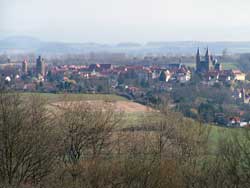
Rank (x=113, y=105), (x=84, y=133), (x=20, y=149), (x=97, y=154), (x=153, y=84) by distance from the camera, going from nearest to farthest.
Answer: (x=20, y=149) < (x=97, y=154) < (x=84, y=133) < (x=113, y=105) < (x=153, y=84)

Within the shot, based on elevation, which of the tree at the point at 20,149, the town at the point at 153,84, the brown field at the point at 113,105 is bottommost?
the town at the point at 153,84

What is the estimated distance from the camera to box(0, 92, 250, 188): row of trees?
28.5 feet

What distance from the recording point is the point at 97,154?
11.9 m

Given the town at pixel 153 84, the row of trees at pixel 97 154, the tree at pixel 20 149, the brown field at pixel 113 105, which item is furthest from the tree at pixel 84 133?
the town at pixel 153 84

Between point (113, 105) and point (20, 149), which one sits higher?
point (20, 149)

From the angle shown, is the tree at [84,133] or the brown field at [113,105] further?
the brown field at [113,105]

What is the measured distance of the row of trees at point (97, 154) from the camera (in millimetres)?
8672

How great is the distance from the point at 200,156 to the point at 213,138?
381cm

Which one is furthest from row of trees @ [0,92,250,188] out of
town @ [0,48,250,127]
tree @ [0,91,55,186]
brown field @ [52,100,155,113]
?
town @ [0,48,250,127]

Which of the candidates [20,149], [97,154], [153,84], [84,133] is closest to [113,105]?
[84,133]

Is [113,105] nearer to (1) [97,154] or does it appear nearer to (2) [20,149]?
(1) [97,154]

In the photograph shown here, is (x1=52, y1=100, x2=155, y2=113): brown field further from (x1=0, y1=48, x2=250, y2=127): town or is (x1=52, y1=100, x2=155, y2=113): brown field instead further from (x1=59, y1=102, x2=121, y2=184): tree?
(x1=0, y1=48, x2=250, y2=127): town

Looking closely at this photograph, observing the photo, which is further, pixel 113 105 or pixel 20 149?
pixel 113 105

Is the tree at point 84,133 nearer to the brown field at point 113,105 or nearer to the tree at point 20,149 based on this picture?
the tree at point 20,149
